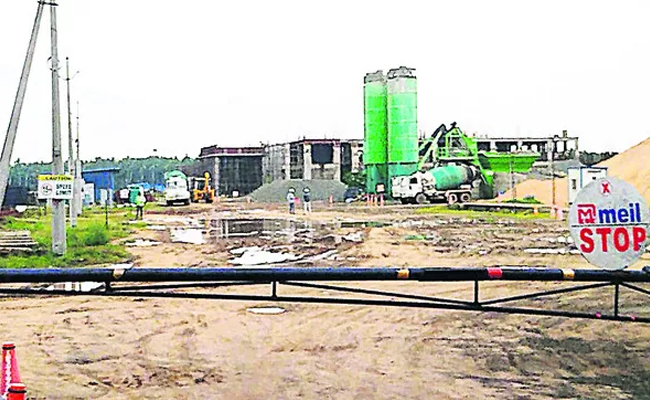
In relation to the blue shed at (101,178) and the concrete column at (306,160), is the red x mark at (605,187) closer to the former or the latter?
the blue shed at (101,178)

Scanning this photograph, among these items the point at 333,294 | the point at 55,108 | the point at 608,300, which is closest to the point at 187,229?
the point at 55,108

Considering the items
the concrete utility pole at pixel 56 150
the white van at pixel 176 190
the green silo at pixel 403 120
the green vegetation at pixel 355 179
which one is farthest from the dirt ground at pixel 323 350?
the green vegetation at pixel 355 179

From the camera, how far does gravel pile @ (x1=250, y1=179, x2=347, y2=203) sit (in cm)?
7569

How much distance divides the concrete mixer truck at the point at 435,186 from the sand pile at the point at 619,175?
292 centimetres

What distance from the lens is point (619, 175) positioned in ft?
161

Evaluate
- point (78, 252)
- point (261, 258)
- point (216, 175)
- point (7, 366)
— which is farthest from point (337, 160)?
point (7, 366)

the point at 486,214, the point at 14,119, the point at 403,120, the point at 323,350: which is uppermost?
the point at 403,120

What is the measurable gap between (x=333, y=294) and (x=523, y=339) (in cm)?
445

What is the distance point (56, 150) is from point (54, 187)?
39.2 inches

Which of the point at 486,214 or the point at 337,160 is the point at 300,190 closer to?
the point at 337,160

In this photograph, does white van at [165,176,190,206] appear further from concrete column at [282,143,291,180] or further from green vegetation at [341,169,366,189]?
concrete column at [282,143,291,180]

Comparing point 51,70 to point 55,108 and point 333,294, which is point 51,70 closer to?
point 55,108

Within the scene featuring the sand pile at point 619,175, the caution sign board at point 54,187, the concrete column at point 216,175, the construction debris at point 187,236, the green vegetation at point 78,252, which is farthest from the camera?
the concrete column at point 216,175

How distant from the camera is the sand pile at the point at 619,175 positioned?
47525mm
